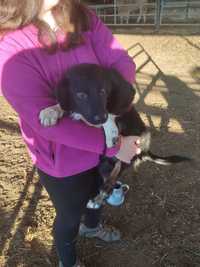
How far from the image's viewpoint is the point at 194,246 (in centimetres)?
258

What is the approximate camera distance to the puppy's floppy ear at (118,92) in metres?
1.70

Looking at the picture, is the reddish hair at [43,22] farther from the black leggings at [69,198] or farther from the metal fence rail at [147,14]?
the metal fence rail at [147,14]

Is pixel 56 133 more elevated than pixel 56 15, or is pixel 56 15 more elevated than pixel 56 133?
pixel 56 15

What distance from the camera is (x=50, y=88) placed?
5.38 feet

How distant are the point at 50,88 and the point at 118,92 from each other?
26 cm

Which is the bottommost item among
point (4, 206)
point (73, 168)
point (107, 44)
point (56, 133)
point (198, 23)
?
point (198, 23)

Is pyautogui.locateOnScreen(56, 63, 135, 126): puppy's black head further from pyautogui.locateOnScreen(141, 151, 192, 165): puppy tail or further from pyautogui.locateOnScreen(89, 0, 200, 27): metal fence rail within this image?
pyautogui.locateOnScreen(89, 0, 200, 27): metal fence rail

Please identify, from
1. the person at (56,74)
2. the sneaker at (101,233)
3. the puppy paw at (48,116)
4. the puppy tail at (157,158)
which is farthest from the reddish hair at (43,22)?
the sneaker at (101,233)

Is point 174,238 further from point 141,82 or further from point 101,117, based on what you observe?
point 141,82

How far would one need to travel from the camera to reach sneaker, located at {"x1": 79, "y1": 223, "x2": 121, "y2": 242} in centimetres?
260

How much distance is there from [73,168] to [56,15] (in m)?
0.60

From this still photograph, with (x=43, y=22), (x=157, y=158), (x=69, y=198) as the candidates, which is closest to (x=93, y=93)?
(x=43, y=22)

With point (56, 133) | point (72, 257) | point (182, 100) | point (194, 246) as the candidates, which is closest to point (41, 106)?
point (56, 133)

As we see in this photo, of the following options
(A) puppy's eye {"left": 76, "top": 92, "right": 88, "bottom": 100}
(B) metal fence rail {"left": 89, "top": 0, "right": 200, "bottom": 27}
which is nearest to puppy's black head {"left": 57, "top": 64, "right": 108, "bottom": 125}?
(A) puppy's eye {"left": 76, "top": 92, "right": 88, "bottom": 100}
